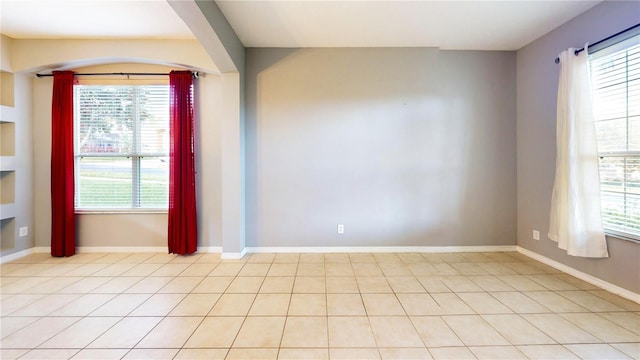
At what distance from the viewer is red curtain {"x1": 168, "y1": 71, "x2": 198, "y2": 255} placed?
340 cm

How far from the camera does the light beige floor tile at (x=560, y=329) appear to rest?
1791 millimetres

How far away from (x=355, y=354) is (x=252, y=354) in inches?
26.1

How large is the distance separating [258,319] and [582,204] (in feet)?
10.7

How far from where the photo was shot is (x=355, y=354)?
64.9 inches

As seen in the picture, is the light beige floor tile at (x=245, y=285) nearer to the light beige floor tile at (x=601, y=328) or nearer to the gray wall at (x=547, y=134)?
the light beige floor tile at (x=601, y=328)

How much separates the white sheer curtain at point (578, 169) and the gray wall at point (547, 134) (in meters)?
0.18

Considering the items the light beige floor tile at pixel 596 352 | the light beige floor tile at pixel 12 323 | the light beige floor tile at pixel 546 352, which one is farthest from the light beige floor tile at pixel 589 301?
the light beige floor tile at pixel 12 323

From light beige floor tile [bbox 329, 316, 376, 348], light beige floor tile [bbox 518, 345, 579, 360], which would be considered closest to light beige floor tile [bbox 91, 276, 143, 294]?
light beige floor tile [bbox 329, 316, 376, 348]

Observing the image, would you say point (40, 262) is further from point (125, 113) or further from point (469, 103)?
point (469, 103)

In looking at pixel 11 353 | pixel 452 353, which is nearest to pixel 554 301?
pixel 452 353

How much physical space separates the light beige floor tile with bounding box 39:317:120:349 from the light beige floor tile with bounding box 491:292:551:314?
10.7ft

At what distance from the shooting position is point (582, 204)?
2.56 m

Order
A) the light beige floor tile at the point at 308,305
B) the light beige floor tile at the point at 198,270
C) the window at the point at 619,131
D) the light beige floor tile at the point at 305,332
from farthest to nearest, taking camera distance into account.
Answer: the light beige floor tile at the point at 198,270 → the window at the point at 619,131 → the light beige floor tile at the point at 308,305 → the light beige floor tile at the point at 305,332

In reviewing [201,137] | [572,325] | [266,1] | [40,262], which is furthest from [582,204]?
[40,262]
